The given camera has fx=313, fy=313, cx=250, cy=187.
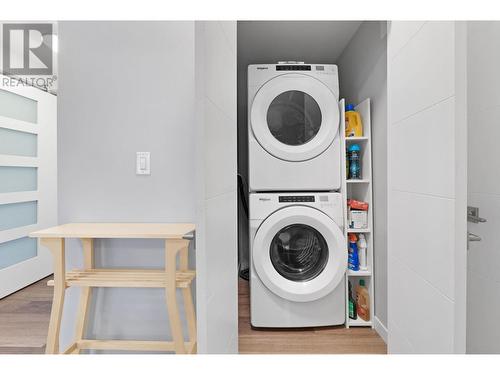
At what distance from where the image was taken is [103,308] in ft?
4.78

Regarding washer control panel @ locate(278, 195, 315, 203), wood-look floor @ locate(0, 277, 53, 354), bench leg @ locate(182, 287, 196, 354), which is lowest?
wood-look floor @ locate(0, 277, 53, 354)

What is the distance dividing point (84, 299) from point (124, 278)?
0.87ft

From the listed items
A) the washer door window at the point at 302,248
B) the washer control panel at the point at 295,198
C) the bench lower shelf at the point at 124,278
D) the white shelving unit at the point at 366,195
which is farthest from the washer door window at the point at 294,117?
the bench lower shelf at the point at 124,278

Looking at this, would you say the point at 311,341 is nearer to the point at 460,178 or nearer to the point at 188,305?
the point at 188,305

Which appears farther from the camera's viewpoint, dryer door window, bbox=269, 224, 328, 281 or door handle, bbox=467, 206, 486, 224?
dryer door window, bbox=269, 224, 328, 281

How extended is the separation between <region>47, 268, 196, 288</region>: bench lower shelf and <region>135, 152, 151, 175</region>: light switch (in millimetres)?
444

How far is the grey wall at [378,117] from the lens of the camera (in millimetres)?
1770

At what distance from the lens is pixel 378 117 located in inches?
72.7

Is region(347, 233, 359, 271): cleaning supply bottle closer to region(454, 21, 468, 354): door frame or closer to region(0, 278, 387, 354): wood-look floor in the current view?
region(0, 278, 387, 354): wood-look floor

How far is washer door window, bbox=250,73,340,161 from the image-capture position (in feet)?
6.29

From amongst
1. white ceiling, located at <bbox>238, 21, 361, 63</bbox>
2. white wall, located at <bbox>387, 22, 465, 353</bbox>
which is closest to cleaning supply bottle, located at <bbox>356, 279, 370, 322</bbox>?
white wall, located at <bbox>387, 22, 465, 353</bbox>
